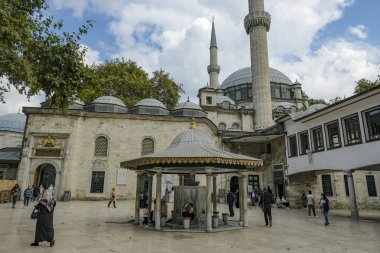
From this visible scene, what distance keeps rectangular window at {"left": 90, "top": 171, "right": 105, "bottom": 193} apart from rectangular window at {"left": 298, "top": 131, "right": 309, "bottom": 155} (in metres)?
15.0

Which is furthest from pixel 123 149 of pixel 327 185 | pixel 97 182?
pixel 327 185

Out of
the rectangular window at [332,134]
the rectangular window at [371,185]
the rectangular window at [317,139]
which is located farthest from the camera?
the rectangular window at [371,185]

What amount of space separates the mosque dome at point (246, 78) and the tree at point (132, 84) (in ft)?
42.0

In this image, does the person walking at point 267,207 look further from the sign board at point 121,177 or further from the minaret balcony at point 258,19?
the minaret balcony at point 258,19

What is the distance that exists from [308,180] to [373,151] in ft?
22.6

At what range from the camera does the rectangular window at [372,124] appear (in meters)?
12.6

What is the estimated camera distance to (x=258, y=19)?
98.5 ft

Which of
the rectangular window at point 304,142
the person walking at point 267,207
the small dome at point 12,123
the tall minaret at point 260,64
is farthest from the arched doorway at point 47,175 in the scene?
the tall minaret at point 260,64

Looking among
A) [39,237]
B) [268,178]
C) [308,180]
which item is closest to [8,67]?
[39,237]

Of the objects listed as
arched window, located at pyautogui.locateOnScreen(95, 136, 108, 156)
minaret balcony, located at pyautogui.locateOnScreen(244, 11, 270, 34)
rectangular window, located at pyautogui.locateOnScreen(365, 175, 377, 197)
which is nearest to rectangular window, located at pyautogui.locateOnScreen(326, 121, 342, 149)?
rectangular window, located at pyautogui.locateOnScreen(365, 175, 377, 197)

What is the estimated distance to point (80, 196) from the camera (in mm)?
20594

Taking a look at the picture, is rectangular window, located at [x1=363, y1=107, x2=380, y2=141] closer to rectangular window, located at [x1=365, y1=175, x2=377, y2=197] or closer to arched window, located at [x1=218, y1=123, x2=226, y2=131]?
rectangular window, located at [x1=365, y1=175, x2=377, y2=197]

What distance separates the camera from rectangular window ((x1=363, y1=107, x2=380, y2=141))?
41.3 ft

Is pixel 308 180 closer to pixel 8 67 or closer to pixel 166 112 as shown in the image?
pixel 166 112
